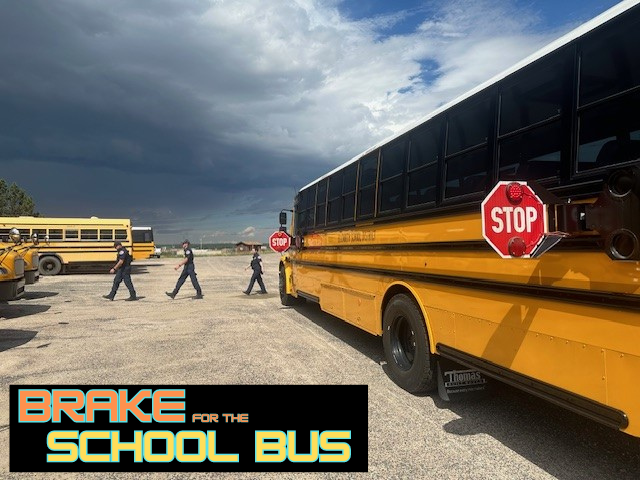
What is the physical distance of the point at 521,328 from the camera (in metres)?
3.08

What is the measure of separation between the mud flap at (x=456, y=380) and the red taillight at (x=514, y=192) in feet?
6.58

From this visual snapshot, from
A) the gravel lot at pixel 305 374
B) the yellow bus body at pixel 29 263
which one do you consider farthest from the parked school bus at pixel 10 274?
the yellow bus body at pixel 29 263

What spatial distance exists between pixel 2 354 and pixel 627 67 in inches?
314

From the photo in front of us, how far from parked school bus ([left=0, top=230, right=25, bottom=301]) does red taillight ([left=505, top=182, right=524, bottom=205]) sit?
9.04 metres

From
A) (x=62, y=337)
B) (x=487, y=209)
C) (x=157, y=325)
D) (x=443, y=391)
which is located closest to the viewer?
(x=487, y=209)

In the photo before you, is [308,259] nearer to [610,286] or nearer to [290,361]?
[290,361]

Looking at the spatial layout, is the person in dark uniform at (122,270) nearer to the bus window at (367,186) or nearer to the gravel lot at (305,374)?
the gravel lot at (305,374)

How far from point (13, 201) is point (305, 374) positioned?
5854 centimetres

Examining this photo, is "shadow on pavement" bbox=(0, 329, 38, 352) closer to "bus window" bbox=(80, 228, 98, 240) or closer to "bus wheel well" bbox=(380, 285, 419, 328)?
"bus wheel well" bbox=(380, 285, 419, 328)

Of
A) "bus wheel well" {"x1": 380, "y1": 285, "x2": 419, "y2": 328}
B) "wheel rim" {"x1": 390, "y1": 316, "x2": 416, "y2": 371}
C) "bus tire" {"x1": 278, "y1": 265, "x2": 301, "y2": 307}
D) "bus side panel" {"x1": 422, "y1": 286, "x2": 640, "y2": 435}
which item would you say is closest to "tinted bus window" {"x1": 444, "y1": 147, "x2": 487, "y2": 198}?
"bus side panel" {"x1": 422, "y1": 286, "x2": 640, "y2": 435}

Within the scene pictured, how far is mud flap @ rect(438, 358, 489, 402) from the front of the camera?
4.15 metres

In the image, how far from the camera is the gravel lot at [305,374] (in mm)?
3131

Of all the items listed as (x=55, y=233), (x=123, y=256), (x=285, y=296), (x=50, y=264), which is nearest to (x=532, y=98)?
(x=285, y=296)

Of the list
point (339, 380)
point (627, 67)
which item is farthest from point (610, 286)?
point (339, 380)
